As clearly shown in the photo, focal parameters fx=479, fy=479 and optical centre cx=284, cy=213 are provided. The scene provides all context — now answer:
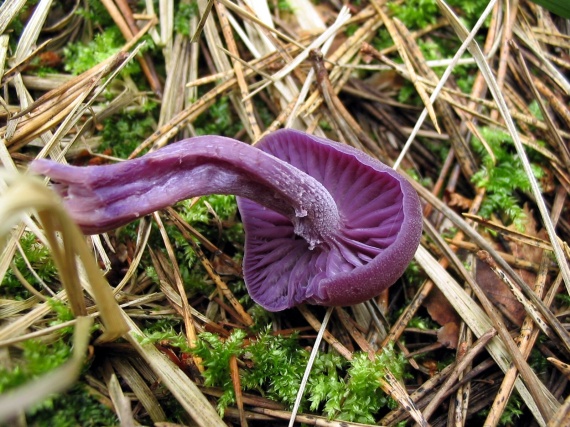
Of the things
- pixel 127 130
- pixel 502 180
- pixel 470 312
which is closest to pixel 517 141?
pixel 502 180

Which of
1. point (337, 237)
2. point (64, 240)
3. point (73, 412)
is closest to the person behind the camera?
point (64, 240)

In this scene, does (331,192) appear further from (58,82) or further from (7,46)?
(7,46)

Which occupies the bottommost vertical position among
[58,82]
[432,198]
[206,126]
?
[432,198]

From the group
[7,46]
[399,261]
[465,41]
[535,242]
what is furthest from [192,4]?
[535,242]

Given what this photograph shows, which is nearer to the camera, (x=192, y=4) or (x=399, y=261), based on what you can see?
(x=399, y=261)

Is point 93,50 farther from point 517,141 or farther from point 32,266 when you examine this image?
point 517,141

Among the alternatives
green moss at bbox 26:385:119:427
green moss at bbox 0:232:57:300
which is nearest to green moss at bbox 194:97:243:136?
green moss at bbox 0:232:57:300
